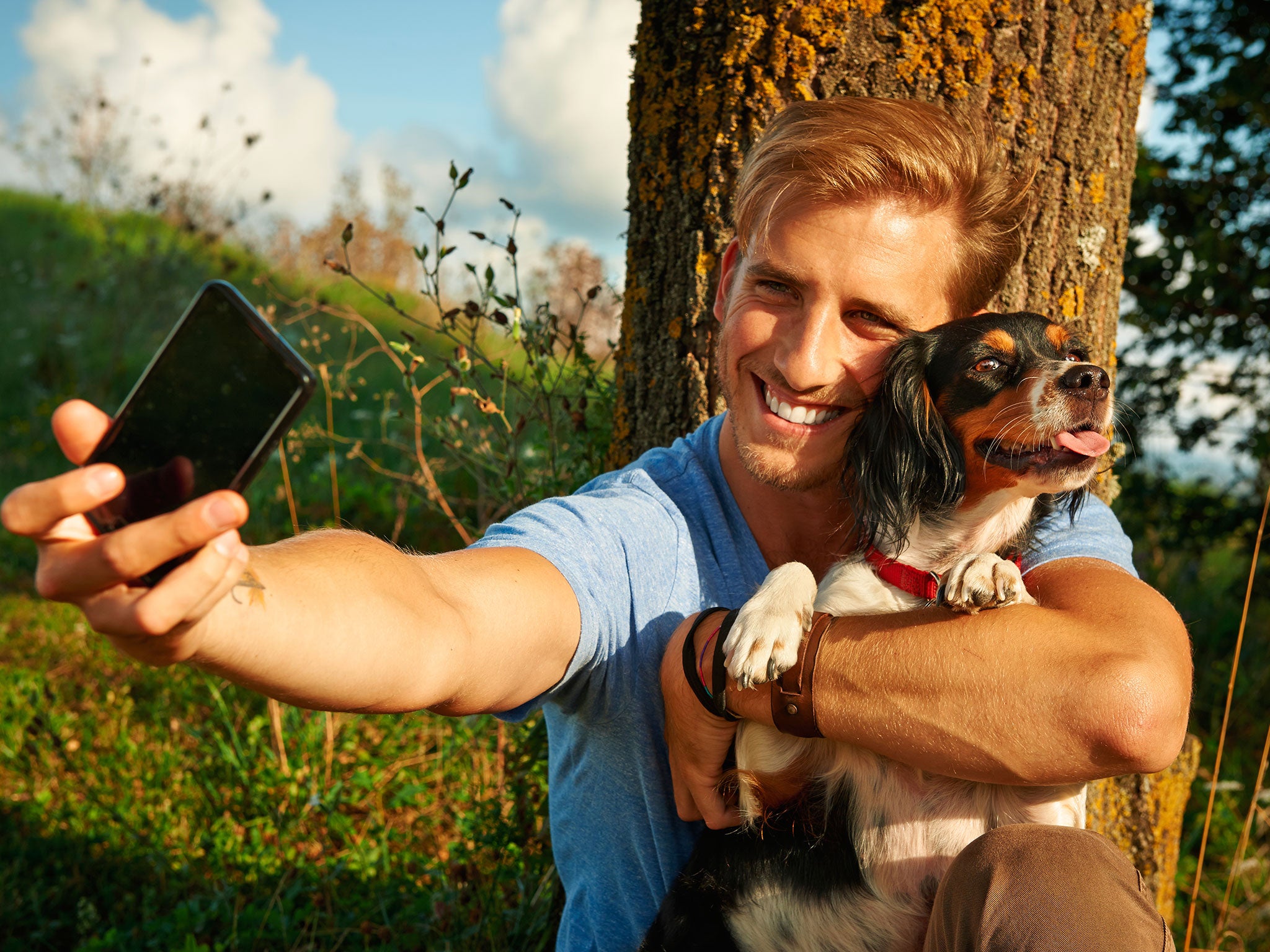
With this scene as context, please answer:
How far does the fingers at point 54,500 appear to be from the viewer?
854 millimetres

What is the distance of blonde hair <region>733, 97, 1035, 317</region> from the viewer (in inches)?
72.0

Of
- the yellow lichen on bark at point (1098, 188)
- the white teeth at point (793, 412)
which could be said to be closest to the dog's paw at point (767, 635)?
the white teeth at point (793, 412)

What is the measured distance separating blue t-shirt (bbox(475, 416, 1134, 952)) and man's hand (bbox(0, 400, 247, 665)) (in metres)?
0.70

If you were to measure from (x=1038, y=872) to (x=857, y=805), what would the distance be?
0.43 m

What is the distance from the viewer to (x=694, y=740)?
1.70 meters

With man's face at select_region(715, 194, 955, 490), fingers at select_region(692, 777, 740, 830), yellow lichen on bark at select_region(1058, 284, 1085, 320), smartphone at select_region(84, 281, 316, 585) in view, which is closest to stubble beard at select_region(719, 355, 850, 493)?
man's face at select_region(715, 194, 955, 490)

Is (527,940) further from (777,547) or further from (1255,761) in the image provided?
(1255,761)

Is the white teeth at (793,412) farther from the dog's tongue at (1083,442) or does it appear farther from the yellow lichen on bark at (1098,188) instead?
the yellow lichen on bark at (1098,188)

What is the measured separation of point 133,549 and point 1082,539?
172 cm

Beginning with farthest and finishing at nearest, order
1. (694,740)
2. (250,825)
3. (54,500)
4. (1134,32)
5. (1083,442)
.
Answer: (250,825), (1134,32), (1083,442), (694,740), (54,500)

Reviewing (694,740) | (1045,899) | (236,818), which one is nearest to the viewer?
(1045,899)

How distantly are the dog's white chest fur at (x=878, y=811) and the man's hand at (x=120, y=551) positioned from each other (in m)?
0.95

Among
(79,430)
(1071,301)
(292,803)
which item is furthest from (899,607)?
(292,803)

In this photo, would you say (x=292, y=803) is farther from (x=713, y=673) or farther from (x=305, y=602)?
(x=305, y=602)
